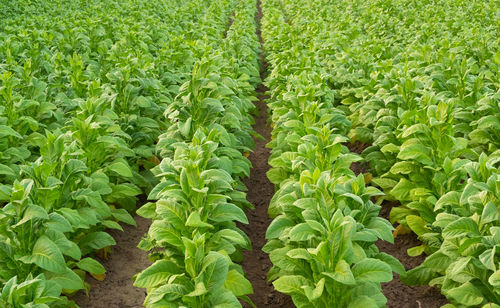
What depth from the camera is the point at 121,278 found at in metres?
4.79

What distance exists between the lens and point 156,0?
18.7 m

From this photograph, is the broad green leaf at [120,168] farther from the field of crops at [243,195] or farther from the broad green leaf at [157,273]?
the broad green leaf at [157,273]

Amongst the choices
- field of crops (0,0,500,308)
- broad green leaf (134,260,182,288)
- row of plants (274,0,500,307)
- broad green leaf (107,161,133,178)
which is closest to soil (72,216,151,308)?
field of crops (0,0,500,308)

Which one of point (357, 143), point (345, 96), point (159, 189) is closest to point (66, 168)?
point (159, 189)

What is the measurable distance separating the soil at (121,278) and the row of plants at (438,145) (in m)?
2.54

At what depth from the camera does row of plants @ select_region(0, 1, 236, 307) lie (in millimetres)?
3688

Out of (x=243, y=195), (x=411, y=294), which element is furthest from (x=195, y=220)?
(x=411, y=294)

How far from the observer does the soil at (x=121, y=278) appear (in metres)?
4.39

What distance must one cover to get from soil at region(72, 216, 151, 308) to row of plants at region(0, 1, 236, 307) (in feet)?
0.43

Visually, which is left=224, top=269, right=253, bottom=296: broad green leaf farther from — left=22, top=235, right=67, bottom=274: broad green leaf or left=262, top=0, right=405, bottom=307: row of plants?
left=22, top=235, right=67, bottom=274: broad green leaf

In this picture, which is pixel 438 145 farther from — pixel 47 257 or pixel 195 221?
pixel 47 257

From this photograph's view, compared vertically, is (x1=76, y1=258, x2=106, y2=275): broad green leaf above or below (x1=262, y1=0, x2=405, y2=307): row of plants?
below

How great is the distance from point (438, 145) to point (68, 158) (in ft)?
12.3

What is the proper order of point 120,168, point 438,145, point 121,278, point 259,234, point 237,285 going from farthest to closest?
point 259,234 → point 120,168 → point 438,145 → point 121,278 → point 237,285
